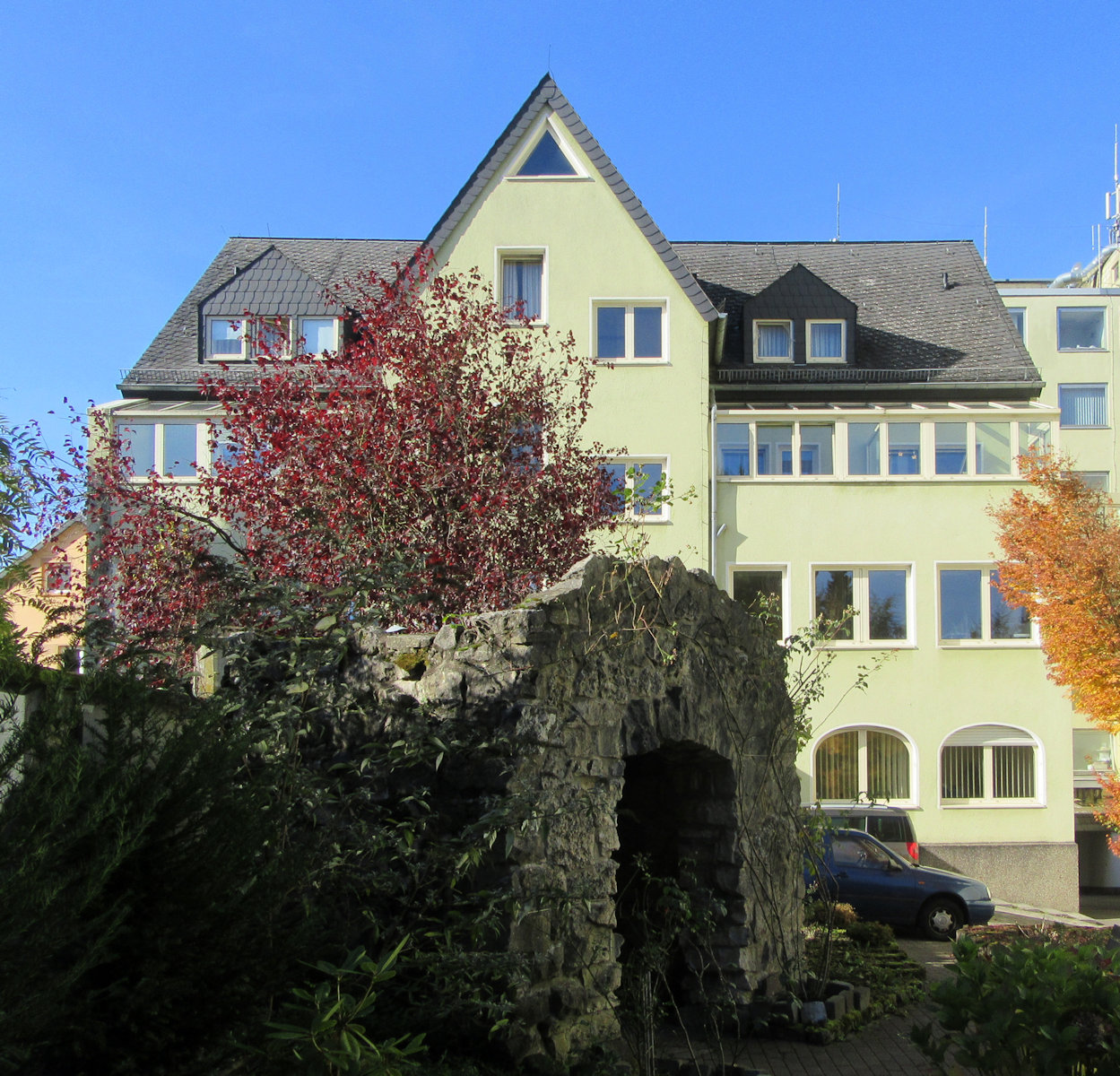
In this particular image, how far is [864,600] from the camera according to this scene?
2088 cm

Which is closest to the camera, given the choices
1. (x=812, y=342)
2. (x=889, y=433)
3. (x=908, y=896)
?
(x=908, y=896)

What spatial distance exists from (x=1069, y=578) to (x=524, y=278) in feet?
34.1

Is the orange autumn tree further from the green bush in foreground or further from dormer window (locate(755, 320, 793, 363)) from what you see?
the green bush in foreground

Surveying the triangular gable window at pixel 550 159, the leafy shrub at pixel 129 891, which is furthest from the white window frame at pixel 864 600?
the leafy shrub at pixel 129 891

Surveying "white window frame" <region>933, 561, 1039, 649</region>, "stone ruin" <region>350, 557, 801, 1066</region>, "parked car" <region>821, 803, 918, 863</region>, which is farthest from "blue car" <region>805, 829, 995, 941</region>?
"stone ruin" <region>350, 557, 801, 1066</region>

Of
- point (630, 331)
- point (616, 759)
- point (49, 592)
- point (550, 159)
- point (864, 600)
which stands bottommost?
point (616, 759)

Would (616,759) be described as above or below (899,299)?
below

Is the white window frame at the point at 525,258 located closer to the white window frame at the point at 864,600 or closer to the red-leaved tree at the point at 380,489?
the white window frame at the point at 864,600

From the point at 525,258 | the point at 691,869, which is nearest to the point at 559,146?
the point at 525,258

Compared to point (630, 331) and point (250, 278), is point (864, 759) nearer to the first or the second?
point (630, 331)

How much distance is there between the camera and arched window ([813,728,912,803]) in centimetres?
2083

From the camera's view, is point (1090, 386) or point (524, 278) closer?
point (524, 278)

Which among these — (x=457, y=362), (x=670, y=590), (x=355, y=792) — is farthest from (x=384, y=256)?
(x=355, y=792)

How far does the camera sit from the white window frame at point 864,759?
20625 mm
